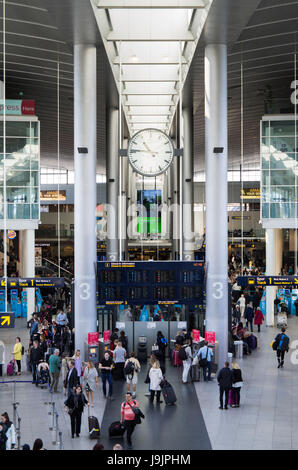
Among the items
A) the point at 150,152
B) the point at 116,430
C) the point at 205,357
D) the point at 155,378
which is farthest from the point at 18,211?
the point at 116,430

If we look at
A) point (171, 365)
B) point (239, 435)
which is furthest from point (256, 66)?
point (239, 435)

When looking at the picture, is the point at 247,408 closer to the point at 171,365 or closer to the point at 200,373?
the point at 200,373

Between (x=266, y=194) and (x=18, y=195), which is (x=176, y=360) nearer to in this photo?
(x=266, y=194)

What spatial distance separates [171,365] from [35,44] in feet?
38.1

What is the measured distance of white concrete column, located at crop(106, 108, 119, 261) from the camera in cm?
3580

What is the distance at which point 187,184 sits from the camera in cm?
3772

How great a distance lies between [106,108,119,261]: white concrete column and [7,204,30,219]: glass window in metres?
6.46

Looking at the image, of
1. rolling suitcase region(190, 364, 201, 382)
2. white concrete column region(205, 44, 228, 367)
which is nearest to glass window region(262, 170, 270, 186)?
white concrete column region(205, 44, 228, 367)

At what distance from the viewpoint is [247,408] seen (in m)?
15.8

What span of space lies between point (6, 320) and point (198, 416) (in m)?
5.21

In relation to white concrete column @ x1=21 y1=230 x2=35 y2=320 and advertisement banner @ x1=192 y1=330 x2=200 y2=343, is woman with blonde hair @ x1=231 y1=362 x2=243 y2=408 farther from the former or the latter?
white concrete column @ x1=21 y1=230 x2=35 y2=320

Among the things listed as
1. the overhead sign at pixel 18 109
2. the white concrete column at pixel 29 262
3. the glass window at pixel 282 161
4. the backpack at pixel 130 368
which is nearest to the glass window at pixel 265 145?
the glass window at pixel 282 161

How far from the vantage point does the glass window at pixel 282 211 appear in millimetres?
29078

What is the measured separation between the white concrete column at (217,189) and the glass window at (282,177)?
9.02 m
